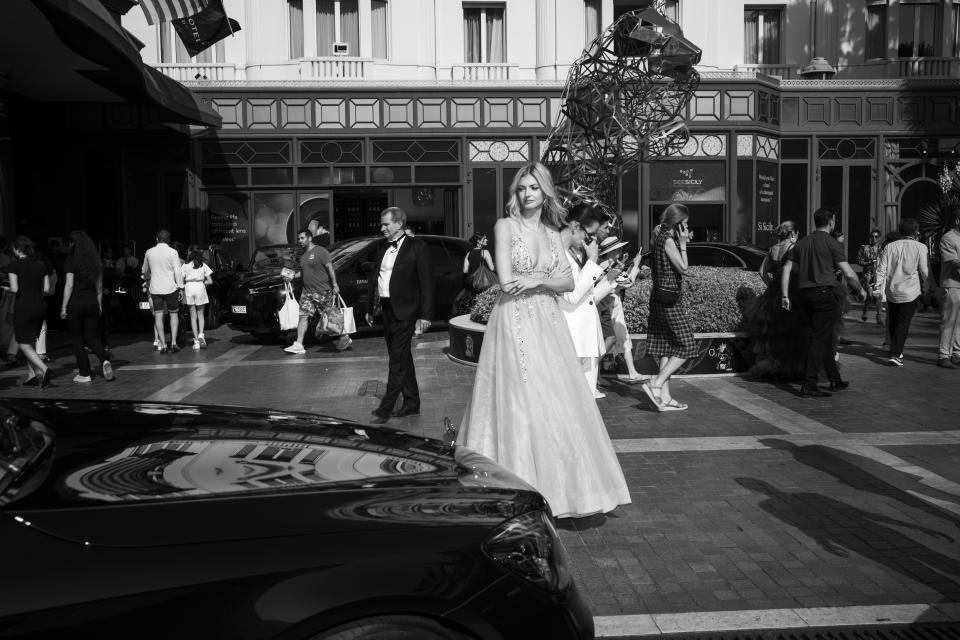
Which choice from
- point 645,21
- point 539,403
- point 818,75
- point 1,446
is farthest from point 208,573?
point 818,75

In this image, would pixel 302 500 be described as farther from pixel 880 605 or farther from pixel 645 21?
pixel 645 21

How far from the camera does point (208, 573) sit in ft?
7.19

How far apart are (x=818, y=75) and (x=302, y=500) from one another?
2263cm

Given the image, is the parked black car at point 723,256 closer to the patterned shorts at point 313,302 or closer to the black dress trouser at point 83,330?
the patterned shorts at point 313,302

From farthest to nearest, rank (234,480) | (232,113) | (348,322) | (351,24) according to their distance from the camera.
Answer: (351,24), (232,113), (348,322), (234,480)

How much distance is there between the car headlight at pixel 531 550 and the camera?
2.54 meters

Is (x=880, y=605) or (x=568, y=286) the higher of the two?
(x=568, y=286)

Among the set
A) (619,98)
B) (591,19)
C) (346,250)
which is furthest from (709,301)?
(591,19)

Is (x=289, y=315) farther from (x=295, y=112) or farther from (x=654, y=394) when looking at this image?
(x=295, y=112)

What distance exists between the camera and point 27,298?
34.9 ft

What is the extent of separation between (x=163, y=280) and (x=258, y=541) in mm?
12074

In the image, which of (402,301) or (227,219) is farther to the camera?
(227,219)

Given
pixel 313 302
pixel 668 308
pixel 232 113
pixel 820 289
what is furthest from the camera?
pixel 232 113

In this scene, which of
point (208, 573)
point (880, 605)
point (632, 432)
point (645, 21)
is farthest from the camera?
point (645, 21)
